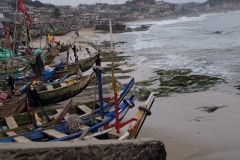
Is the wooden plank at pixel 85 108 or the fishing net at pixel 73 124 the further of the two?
the wooden plank at pixel 85 108

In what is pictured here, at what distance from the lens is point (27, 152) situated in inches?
215

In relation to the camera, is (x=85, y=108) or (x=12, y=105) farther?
(x=12, y=105)

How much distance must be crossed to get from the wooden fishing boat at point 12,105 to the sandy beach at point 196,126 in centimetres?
370

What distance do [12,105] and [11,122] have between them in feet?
4.47

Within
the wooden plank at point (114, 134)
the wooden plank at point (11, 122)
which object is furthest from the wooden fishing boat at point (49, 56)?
the wooden plank at point (114, 134)

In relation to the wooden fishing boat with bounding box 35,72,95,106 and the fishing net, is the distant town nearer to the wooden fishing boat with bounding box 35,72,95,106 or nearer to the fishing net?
the wooden fishing boat with bounding box 35,72,95,106

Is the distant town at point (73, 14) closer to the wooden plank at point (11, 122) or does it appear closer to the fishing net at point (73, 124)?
the wooden plank at point (11, 122)

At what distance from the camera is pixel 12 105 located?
10305mm

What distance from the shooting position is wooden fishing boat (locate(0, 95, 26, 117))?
10.2 m

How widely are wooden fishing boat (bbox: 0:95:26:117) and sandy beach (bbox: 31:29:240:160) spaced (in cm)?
370

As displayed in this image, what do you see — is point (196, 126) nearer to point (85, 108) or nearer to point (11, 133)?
point (85, 108)

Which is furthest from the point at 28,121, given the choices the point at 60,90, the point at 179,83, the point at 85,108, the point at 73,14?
the point at 73,14

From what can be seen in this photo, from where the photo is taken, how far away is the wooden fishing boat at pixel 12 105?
10172mm

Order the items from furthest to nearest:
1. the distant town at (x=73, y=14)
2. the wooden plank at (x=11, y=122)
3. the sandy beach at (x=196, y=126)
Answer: the distant town at (x=73, y=14) < the sandy beach at (x=196, y=126) < the wooden plank at (x=11, y=122)
